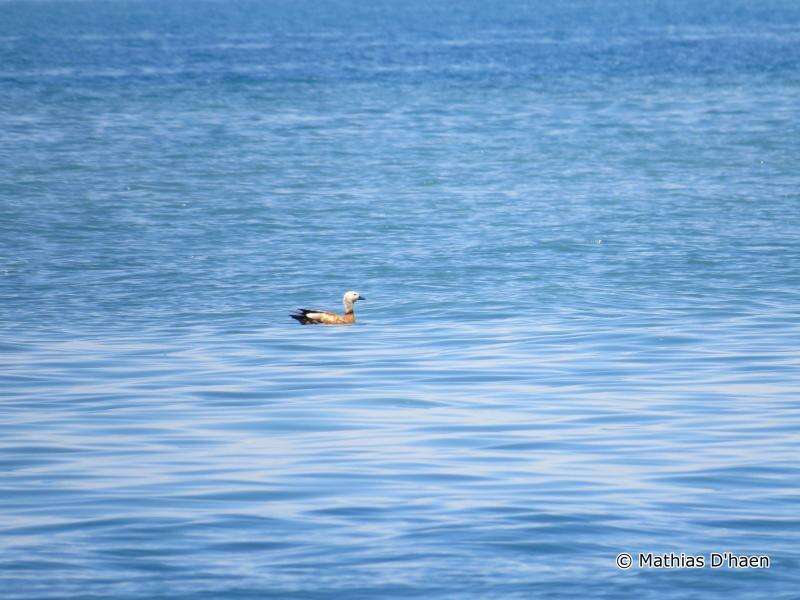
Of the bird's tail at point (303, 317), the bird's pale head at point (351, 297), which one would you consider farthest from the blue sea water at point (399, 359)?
the bird's pale head at point (351, 297)

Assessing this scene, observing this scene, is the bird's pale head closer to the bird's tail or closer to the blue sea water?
the blue sea water

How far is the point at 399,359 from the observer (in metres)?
16.6

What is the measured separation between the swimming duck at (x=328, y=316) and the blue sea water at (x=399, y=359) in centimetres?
14

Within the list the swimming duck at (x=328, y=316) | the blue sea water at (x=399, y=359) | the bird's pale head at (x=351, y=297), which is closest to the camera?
the blue sea water at (x=399, y=359)

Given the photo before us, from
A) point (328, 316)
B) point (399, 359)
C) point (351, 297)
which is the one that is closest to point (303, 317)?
point (328, 316)

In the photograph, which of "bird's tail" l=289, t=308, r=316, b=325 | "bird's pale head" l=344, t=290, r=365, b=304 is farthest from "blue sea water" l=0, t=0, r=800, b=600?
"bird's pale head" l=344, t=290, r=365, b=304

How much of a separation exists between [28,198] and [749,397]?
777 inches

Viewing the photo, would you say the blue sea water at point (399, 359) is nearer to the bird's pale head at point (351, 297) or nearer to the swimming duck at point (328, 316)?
the swimming duck at point (328, 316)

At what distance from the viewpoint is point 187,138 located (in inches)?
1649

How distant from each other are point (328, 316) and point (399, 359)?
7.55ft

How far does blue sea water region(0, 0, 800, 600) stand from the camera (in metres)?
10.2

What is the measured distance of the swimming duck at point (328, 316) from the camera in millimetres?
18625

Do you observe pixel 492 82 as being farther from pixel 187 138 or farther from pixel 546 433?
pixel 546 433

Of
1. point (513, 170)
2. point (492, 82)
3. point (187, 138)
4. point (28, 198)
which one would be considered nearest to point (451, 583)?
point (28, 198)
